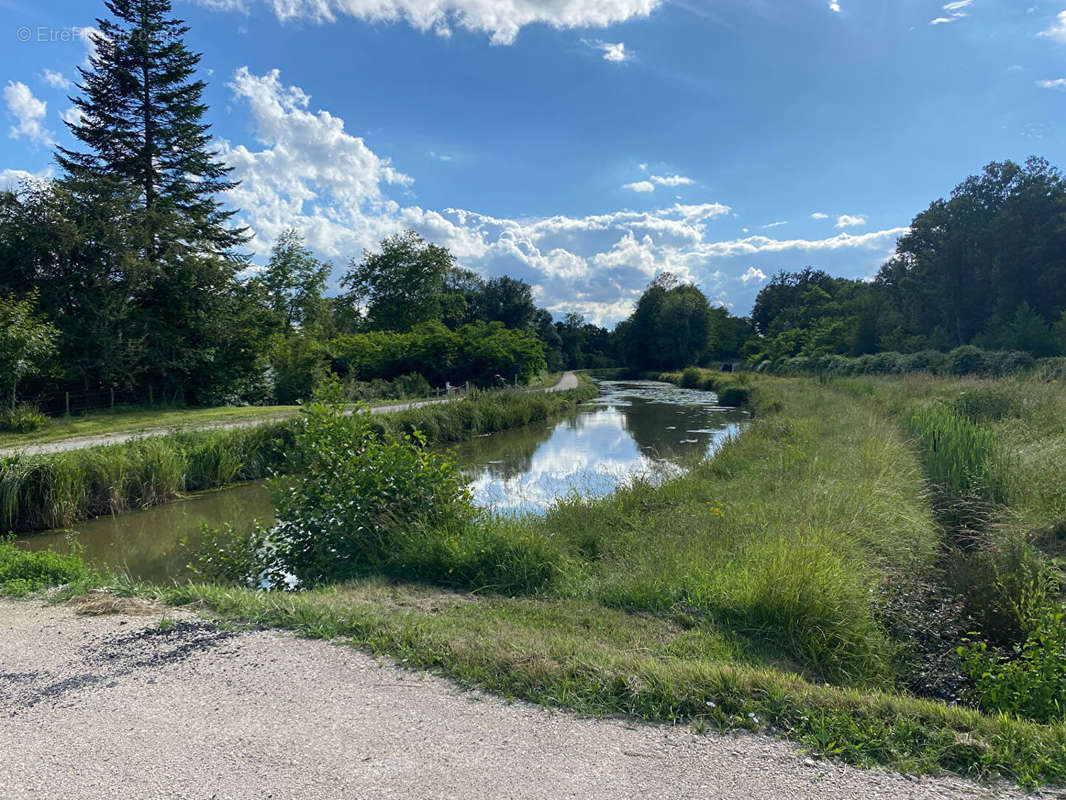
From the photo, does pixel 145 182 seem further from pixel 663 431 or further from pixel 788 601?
pixel 788 601

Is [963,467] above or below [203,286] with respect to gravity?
below

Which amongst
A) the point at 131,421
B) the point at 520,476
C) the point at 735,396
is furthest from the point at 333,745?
the point at 735,396

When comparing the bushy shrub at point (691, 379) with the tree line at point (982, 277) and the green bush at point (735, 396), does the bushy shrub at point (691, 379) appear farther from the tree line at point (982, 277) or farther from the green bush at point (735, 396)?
the green bush at point (735, 396)

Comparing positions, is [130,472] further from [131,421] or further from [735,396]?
[735,396]

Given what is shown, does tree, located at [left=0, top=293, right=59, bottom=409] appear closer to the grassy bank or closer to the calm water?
the grassy bank

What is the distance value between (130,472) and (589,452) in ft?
39.3

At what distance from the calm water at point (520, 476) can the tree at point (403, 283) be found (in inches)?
1164

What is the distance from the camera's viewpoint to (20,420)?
16312 mm

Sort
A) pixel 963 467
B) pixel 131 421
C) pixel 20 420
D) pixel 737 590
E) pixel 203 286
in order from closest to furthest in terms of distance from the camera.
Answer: pixel 737 590
pixel 963 467
pixel 20 420
pixel 131 421
pixel 203 286

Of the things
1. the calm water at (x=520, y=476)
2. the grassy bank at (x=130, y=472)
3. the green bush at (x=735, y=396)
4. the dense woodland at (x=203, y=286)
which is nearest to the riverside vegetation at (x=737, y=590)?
the calm water at (x=520, y=476)

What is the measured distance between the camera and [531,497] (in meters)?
11.6

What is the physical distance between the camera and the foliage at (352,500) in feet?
22.2

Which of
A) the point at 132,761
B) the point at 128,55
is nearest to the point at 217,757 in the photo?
the point at 132,761

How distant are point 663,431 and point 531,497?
13347 millimetres
